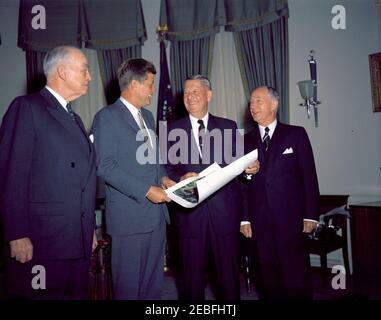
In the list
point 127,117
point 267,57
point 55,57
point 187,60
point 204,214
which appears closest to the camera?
point 55,57

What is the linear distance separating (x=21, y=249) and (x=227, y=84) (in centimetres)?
422

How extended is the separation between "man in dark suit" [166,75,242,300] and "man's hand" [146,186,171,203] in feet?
1.24

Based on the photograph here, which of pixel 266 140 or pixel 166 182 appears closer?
pixel 166 182

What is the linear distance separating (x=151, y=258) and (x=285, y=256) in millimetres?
1035

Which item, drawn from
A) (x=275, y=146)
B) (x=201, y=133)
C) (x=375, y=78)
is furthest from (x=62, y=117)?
(x=375, y=78)

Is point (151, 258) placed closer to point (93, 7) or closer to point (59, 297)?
point (59, 297)

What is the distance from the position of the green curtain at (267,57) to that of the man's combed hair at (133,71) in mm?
2968

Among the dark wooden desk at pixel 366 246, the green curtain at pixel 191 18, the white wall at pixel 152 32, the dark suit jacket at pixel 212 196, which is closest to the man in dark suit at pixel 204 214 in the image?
the dark suit jacket at pixel 212 196

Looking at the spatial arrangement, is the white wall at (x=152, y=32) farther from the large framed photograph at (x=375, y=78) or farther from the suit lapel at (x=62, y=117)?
the suit lapel at (x=62, y=117)

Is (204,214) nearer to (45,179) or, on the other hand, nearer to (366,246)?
(45,179)

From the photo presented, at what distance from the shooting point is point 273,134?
2.79m

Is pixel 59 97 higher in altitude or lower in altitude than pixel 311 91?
lower

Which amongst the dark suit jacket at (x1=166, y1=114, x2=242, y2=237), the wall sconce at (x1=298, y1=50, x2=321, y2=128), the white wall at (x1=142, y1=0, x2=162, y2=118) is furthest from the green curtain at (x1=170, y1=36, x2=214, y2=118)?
the dark suit jacket at (x1=166, y1=114, x2=242, y2=237)

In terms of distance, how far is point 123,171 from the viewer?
2053mm
